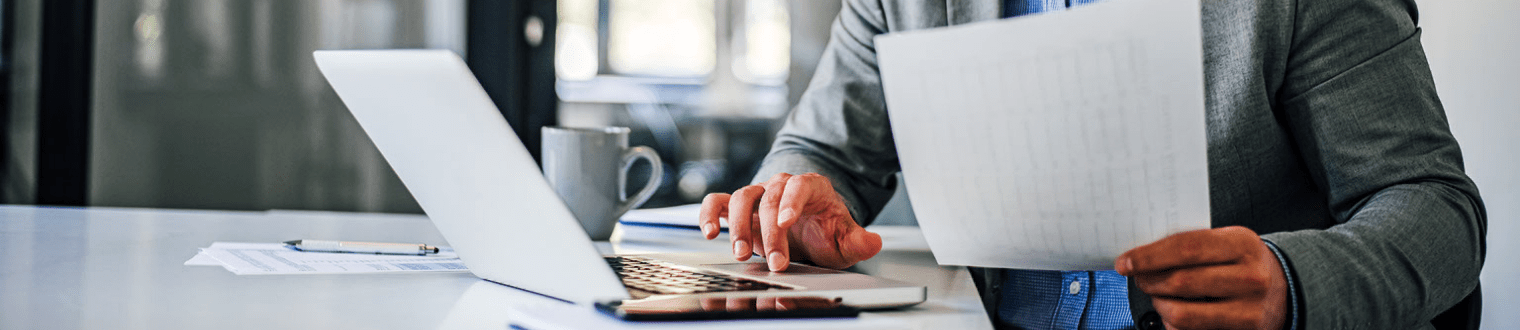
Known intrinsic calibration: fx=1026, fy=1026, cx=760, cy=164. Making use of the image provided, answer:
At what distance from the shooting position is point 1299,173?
2.71ft

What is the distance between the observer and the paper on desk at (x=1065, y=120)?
47cm

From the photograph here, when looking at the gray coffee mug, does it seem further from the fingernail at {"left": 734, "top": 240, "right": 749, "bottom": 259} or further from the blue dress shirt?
the blue dress shirt

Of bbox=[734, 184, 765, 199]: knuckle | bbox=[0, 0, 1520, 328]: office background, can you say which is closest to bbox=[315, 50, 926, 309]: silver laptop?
bbox=[734, 184, 765, 199]: knuckle

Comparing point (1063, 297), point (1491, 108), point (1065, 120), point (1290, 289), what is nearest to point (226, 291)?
point (1065, 120)

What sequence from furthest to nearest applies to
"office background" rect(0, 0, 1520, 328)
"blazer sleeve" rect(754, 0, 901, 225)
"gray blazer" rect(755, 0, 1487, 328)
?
"office background" rect(0, 0, 1520, 328) → "blazer sleeve" rect(754, 0, 901, 225) → "gray blazer" rect(755, 0, 1487, 328)

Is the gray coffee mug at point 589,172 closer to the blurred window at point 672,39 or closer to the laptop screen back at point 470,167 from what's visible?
the laptop screen back at point 470,167

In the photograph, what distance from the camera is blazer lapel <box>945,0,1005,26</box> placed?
92 cm

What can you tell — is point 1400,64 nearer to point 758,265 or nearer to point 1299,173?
point 1299,173

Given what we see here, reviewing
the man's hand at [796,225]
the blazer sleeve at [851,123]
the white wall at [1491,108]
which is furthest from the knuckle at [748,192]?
the white wall at [1491,108]

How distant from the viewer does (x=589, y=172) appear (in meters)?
0.84

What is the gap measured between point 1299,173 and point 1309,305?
300 millimetres

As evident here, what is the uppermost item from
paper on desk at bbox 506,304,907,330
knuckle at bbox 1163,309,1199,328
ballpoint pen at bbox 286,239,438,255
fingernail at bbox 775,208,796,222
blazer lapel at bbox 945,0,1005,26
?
blazer lapel at bbox 945,0,1005,26

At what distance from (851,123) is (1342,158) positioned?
44 centimetres

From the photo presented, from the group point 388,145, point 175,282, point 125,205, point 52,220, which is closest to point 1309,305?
point 388,145
